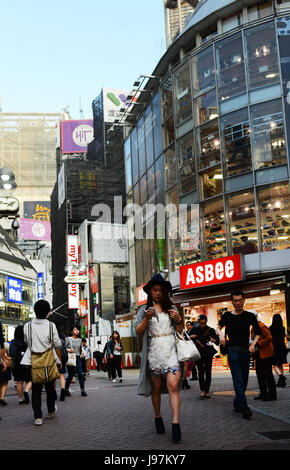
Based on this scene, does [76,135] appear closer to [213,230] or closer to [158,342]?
[213,230]

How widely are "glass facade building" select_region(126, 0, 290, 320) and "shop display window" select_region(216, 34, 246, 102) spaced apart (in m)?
0.04

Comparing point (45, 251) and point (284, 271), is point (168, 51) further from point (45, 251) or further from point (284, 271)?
point (45, 251)

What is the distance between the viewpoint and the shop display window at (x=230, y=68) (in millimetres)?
24297

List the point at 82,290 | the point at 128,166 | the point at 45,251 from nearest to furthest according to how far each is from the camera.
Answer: the point at 128,166, the point at 82,290, the point at 45,251

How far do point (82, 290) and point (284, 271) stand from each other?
39071 millimetres

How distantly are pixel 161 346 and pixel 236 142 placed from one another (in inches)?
732

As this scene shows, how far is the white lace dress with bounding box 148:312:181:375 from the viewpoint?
258 inches

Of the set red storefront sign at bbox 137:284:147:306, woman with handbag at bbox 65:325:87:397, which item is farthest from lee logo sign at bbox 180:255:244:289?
woman with handbag at bbox 65:325:87:397

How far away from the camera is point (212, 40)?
2548 cm

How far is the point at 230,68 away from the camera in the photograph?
24.7 m

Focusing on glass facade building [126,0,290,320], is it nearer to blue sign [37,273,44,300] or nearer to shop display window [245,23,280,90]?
shop display window [245,23,280,90]

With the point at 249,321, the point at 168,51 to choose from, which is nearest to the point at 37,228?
the point at 168,51

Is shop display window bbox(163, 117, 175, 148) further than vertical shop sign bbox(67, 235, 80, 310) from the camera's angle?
No

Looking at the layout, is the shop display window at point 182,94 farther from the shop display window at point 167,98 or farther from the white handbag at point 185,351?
the white handbag at point 185,351
